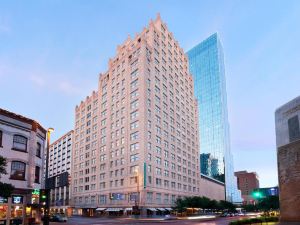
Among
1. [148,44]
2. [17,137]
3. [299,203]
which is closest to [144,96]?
[148,44]

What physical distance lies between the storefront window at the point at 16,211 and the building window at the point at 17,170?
11.4ft

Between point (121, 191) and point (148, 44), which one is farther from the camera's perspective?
point (148, 44)

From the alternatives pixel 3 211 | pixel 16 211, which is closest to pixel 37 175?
pixel 16 211

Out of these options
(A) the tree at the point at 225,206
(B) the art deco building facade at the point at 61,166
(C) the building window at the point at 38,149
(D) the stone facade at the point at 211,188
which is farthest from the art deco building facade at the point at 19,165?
(D) the stone facade at the point at 211,188

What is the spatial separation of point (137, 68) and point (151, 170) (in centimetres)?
3100

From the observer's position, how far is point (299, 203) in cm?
2973

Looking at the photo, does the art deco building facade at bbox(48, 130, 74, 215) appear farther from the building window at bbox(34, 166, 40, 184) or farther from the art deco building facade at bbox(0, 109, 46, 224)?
the art deco building facade at bbox(0, 109, 46, 224)

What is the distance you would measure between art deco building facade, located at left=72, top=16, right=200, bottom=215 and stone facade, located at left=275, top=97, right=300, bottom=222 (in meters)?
56.9

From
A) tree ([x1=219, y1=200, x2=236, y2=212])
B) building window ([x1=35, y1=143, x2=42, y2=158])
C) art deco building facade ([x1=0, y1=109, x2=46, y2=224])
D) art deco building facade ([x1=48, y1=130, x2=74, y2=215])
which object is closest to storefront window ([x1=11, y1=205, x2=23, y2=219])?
art deco building facade ([x1=0, y1=109, x2=46, y2=224])

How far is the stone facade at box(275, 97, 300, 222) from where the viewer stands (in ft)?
98.9

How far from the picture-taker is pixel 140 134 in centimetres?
9612

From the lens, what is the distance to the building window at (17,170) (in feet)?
138

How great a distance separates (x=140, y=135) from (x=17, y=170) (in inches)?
2175

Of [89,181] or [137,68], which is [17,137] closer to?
[137,68]
